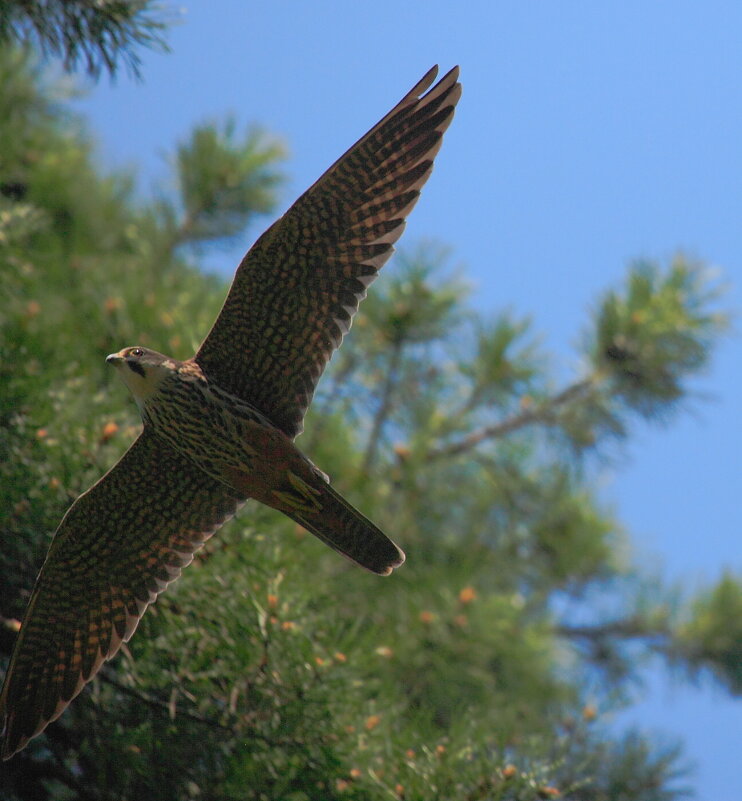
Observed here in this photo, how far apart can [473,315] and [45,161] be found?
1335 mm

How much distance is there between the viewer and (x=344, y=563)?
9.16 ft

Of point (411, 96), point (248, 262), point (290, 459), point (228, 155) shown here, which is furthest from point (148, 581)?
point (228, 155)

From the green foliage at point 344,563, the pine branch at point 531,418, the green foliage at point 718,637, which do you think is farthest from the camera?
the green foliage at point 718,637

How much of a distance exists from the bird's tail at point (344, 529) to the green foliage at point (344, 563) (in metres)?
0.14

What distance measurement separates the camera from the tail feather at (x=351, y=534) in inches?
78.1

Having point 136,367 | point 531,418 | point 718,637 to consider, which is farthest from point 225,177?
point 718,637

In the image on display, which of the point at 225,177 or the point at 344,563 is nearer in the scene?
the point at 344,563

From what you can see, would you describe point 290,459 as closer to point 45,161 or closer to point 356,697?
point 356,697

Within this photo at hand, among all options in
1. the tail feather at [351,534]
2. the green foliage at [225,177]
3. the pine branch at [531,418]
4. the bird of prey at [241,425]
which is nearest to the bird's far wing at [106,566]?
the bird of prey at [241,425]

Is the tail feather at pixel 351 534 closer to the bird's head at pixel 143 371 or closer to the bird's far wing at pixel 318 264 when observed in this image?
the bird's far wing at pixel 318 264

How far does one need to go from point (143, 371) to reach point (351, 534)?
0.47 meters

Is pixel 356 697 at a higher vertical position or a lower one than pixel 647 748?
lower

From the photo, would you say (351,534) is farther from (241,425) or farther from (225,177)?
(225,177)

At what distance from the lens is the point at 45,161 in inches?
132
